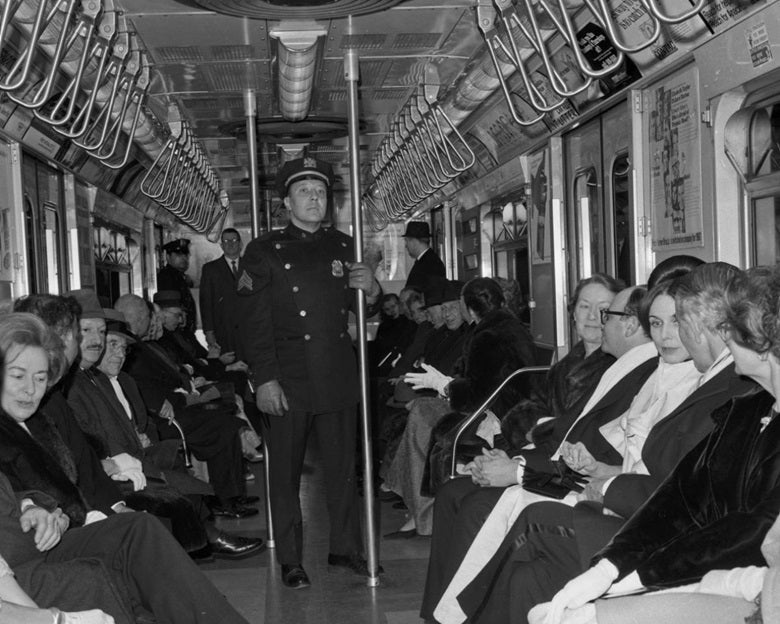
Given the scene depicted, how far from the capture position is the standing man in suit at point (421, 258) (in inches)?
346

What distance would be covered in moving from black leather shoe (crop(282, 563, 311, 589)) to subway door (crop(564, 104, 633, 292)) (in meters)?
1.94

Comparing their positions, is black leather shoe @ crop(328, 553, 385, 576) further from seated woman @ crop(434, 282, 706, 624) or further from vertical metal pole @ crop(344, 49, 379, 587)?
seated woman @ crop(434, 282, 706, 624)

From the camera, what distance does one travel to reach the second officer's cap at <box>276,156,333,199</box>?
4582mm

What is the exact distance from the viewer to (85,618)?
7.99ft

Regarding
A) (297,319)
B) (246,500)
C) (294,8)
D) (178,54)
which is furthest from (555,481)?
(178,54)

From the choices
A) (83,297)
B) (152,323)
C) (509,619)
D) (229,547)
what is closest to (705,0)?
(509,619)

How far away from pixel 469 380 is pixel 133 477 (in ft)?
5.96

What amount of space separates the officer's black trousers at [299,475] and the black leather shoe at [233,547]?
1.72ft

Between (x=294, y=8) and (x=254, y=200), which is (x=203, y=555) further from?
(x=294, y=8)

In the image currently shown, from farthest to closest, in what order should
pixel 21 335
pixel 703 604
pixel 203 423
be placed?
pixel 203 423 → pixel 21 335 → pixel 703 604

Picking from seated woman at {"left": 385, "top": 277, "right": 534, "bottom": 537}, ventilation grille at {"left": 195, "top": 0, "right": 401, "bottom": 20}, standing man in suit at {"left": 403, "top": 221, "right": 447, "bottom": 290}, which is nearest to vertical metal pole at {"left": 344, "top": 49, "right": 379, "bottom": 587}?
ventilation grille at {"left": 195, "top": 0, "right": 401, "bottom": 20}

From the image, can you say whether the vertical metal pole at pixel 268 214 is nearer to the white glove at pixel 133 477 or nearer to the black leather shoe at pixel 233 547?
the black leather shoe at pixel 233 547

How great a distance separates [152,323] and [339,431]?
2886mm

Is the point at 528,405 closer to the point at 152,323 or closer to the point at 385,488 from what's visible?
the point at 385,488
